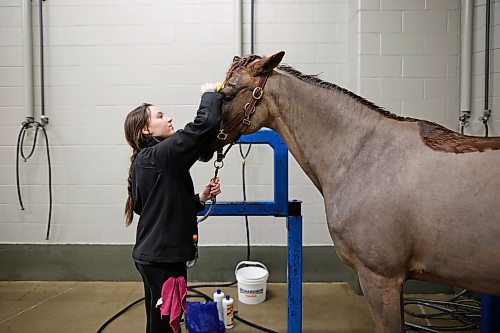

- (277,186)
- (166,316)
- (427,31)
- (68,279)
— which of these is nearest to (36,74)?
(68,279)

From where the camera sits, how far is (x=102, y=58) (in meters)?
3.29

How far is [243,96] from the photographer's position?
4.93ft

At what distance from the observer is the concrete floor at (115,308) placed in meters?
2.56

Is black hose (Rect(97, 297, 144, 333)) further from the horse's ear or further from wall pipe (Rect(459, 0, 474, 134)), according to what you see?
wall pipe (Rect(459, 0, 474, 134))

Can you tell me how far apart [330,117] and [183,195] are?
68 cm

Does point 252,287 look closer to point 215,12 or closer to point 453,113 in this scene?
point 453,113

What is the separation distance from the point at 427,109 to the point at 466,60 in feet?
1.49

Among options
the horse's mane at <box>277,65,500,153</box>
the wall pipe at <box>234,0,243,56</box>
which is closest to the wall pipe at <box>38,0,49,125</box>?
the wall pipe at <box>234,0,243,56</box>

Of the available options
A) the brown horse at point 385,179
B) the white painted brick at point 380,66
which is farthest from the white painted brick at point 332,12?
the brown horse at point 385,179

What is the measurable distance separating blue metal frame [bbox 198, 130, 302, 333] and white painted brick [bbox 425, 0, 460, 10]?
1.89 m

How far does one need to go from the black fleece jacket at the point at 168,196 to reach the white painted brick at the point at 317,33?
2051mm

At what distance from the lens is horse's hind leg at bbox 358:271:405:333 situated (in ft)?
4.52

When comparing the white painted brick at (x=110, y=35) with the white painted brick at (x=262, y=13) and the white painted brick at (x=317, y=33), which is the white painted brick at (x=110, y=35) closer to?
the white painted brick at (x=262, y=13)

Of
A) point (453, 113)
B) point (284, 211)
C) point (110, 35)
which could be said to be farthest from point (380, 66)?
point (110, 35)
